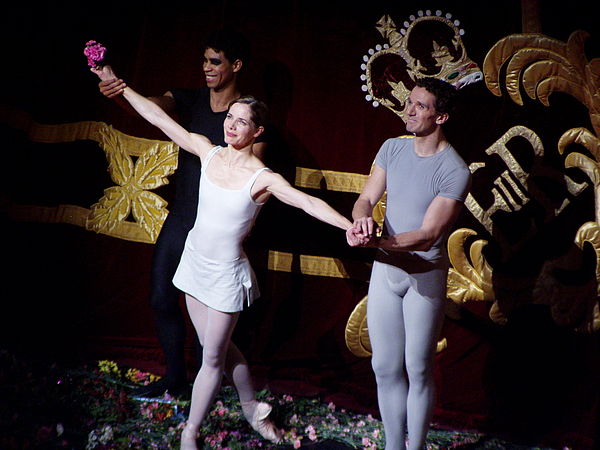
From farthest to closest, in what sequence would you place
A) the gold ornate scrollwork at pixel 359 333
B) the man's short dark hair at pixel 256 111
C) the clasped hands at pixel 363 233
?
the gold ornate scrollwork at pixel 359 333 < the man's short dark hair at pixel 256 111 < the clasped hands at pixel 363 233

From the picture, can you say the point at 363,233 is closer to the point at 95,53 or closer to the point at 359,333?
the point at 359,333

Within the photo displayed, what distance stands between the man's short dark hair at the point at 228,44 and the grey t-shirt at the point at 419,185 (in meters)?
1.06

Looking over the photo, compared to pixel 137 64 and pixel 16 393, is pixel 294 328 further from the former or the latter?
pixel 137 64

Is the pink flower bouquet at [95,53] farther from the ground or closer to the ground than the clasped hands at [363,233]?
farther from the ground

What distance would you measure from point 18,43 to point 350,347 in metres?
2.90

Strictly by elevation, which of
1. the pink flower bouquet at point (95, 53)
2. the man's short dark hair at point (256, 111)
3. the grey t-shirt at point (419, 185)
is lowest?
the grey t-shirt at point (419, 185)

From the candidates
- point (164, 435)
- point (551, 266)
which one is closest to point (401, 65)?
point (551, 266)

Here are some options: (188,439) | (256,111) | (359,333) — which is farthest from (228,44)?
(188,439)

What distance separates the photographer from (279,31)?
4.04 metres

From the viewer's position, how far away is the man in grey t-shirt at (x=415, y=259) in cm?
303

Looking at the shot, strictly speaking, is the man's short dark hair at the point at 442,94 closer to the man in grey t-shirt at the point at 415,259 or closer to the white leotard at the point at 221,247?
the man in grey t-shirt at the point at 415,259

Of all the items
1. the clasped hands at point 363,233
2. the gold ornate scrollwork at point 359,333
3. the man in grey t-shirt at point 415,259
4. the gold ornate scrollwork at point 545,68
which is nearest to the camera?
the clasped hands at point 363,233

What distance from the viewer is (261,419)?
11.6 feet

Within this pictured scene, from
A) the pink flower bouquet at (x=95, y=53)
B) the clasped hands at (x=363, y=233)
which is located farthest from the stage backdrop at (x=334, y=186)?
the clasped hands at (x=363, y=233)
